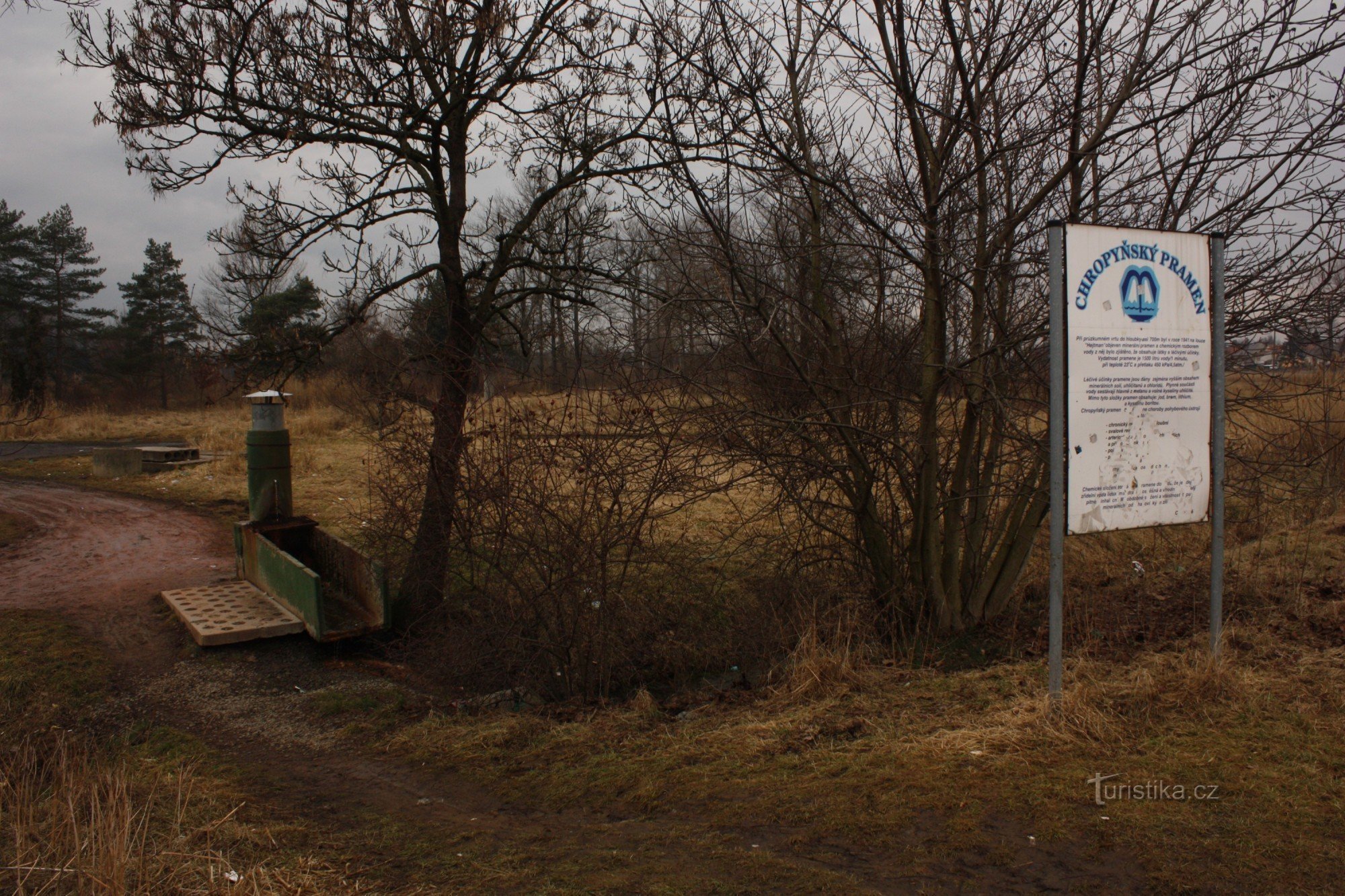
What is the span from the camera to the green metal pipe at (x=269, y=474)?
9.40 m

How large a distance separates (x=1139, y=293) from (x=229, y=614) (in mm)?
7546

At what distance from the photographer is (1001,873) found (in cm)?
317

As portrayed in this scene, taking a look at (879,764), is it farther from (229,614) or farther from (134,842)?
(229,614)

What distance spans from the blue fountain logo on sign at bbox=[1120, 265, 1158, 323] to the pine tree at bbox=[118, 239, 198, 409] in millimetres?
44995

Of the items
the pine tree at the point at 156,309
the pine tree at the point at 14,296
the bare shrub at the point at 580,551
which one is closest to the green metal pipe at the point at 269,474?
the bare shrub at the point at 580,551

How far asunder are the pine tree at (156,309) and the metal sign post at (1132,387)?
148 ft

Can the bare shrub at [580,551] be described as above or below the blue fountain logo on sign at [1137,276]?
below

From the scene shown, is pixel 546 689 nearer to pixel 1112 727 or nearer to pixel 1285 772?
pixel 1112 727

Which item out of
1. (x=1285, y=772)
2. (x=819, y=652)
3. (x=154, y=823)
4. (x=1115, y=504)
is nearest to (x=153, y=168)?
(x=154, y=823)

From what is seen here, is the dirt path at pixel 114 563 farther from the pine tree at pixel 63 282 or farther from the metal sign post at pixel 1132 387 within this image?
the pine tree at pixel 63 282

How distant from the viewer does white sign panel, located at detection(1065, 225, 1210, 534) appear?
4.38 meters

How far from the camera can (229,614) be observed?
829 cm

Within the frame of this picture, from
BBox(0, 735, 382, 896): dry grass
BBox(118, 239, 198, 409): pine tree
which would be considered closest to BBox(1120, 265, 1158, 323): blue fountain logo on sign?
BBox(0, 735, 382, 896): dry grass

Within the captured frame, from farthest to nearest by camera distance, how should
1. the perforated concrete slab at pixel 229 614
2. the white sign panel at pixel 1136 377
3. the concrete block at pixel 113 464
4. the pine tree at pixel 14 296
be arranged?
1. the pine tree at pixel 14 296
2. the concrete block at pixel 113 464
3. the perforated concrete slab at pixel 229 614
4. the white sign panel at pixel 1136 377
